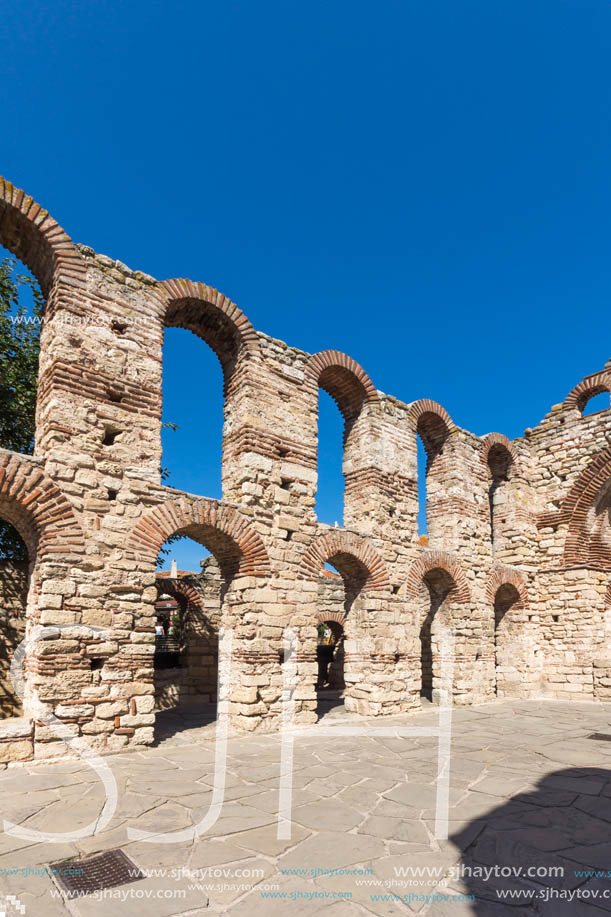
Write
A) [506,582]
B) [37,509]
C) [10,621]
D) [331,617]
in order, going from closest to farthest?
[37,509] < [10,621] < [506,582] < [331,617]

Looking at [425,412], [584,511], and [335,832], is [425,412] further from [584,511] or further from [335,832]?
[335,832]

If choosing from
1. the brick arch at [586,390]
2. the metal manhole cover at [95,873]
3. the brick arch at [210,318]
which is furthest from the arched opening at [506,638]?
the metal manhole cover at [95,873]

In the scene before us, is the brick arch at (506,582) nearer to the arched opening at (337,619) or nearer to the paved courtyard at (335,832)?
the arched opening at (337,619)

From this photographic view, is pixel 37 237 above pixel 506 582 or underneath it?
above

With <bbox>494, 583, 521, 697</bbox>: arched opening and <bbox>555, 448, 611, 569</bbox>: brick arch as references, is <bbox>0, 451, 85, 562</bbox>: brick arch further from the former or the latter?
<bbox>555, 448, 611, 569</bbox>: brick arch

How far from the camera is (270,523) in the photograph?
8945mm

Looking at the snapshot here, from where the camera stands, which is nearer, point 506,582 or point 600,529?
point 506,582

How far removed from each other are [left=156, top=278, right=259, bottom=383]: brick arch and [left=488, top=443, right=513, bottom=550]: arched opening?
7.69 metres

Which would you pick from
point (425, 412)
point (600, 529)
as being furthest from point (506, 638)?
point (425, 412)

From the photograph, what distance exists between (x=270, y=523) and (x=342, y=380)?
3641 millimetres

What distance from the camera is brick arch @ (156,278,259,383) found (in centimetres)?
866

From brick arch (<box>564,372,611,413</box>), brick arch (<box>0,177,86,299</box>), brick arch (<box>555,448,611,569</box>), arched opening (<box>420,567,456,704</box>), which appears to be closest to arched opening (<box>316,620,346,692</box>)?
arched opening (<box>420,567,456,704</box>)

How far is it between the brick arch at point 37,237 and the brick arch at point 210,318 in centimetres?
129

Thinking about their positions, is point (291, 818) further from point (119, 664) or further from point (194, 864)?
point (119, 664)
